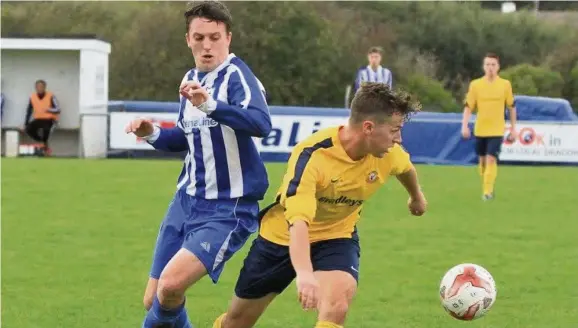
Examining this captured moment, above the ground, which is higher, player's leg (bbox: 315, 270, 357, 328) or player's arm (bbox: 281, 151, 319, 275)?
player's arm (bbox: 281, 151, 319, 275)

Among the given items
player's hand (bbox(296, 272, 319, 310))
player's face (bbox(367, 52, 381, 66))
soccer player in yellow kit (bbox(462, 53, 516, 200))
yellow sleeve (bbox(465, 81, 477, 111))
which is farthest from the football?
player's face (bbox(367, 52, 381, 66))

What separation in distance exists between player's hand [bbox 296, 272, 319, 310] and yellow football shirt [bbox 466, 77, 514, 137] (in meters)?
10.7

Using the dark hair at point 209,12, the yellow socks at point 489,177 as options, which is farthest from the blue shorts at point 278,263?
the yellow socks at point 489,177

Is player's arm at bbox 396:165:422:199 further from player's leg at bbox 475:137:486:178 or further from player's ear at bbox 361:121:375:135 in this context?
player's leg at bbox 475:137:486:178

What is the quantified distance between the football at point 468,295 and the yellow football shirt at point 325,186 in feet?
2.23

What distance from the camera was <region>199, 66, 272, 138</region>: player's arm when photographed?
17.1 ft

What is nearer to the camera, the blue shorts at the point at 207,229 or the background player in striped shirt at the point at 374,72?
the blue shorts at the point at 207,229

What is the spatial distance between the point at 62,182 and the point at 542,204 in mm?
6902

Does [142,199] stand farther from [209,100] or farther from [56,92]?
[56,92]

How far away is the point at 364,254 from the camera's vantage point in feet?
31.0

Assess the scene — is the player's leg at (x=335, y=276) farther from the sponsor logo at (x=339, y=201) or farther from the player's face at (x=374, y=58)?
the player's face at (x=374, y=58)

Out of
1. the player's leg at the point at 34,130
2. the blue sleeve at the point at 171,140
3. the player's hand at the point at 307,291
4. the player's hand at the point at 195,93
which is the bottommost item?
the player's leg at the point at 34,130

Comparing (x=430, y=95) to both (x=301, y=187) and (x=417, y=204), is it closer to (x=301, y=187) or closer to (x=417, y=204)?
(x=417, y=204)

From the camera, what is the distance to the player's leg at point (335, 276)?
16.5ft
